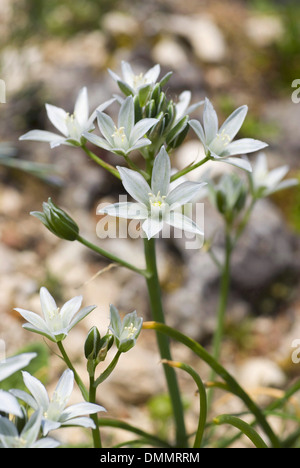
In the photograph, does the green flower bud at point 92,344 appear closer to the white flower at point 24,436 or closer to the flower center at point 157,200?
the white flower at point 24,436

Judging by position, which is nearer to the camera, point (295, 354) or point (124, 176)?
point (124, 176)

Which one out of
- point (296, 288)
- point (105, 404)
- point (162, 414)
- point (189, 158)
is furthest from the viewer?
point (189, 158)

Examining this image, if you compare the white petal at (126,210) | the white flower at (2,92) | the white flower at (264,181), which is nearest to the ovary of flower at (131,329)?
the white petal at (126,210)

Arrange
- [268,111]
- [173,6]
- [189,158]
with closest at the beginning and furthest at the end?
[189,158]
[268,111]
[173,6]

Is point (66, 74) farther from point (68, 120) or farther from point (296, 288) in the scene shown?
point (68, 120)

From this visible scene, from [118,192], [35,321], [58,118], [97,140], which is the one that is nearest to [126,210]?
[97,140]

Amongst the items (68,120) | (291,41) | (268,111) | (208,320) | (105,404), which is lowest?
(105,404)

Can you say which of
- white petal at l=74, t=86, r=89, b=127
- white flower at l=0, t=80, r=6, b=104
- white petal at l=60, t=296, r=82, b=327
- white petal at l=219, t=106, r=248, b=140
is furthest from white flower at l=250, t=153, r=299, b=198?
white flower at l=0, t=80, r=6, b=104

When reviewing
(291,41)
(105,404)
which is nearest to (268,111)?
(291,41)
